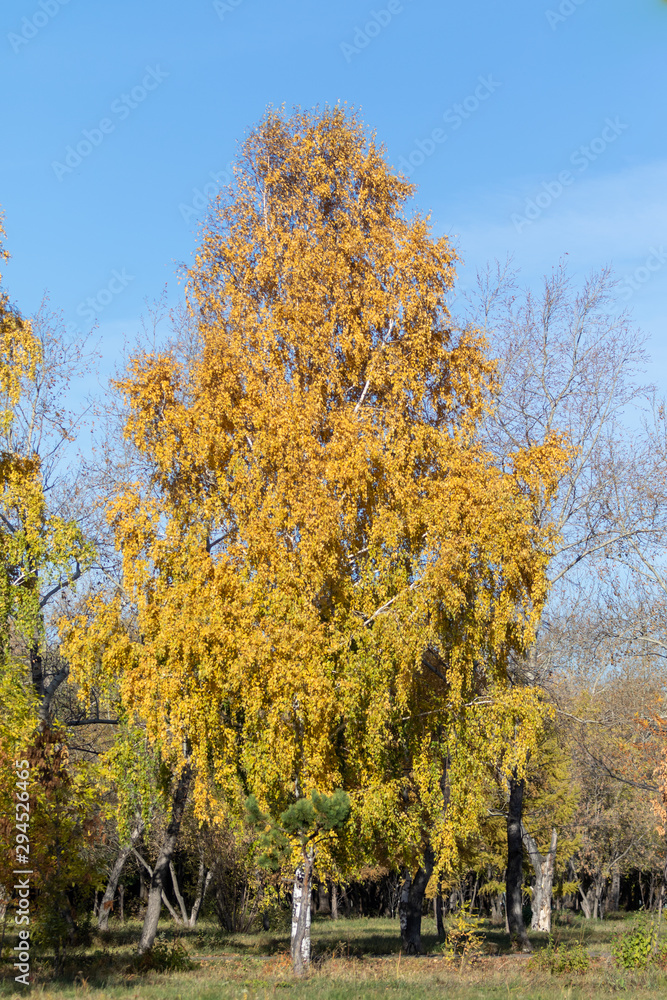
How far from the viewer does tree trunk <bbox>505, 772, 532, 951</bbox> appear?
20.9m

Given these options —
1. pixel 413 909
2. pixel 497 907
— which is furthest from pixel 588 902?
pixel 413 909

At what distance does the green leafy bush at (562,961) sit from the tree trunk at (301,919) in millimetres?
4080

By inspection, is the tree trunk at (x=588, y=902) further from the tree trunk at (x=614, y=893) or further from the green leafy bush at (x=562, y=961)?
the green leafy bush at (x=562, y=961)

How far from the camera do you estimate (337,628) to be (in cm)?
1565

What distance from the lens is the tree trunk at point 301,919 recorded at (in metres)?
15.1

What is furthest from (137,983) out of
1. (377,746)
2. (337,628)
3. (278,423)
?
(278,423)

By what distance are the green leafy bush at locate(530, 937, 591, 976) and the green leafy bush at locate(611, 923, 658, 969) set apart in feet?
1.90

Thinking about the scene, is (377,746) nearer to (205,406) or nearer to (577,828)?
(205,406)

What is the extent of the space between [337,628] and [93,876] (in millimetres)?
6041

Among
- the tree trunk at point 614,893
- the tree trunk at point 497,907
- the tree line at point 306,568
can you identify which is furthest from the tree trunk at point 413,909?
the tree trunk at point 614,893

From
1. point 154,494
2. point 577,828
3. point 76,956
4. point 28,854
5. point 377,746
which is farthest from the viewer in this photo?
point 577,828

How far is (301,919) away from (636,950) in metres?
5.71

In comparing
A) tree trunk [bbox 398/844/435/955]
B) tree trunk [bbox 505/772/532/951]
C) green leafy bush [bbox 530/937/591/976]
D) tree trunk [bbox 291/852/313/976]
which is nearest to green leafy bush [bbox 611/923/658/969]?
green leafy bush [bbox 530/937/591/976]

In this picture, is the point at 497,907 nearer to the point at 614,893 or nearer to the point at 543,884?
the point at 614,893
